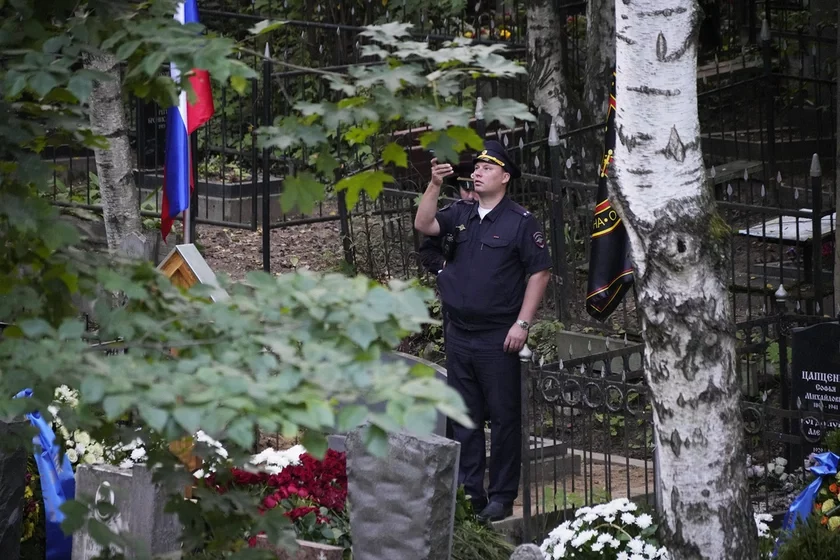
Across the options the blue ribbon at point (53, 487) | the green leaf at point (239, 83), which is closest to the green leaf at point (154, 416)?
the green leaf at point (239, 83)

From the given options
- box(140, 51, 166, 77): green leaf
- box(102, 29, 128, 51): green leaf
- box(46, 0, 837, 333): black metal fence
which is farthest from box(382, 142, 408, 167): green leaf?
box(46, 0, 837, 333): black metal fence

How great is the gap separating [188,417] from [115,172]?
5.67 meters

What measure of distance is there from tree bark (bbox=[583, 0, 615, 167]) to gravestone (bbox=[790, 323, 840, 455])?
4.19 metres

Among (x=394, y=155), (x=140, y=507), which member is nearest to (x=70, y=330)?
(x=394, y=155)

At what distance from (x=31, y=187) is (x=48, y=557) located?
352cm

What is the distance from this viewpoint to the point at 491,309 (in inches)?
255

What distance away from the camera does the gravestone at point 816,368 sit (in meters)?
6.53

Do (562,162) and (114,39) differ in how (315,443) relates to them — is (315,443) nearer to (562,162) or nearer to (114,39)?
(114,39)

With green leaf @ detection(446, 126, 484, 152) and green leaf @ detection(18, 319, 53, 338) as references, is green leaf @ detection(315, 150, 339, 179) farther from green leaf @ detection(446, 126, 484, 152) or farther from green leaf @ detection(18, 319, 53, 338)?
green leaf @ detection(18, 319, 53, 338)

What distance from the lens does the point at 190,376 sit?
2.56 m

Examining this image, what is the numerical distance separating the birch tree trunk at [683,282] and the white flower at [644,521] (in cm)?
74

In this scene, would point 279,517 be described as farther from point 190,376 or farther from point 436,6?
point 436,6

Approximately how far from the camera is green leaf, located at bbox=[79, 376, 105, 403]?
8.00 ft

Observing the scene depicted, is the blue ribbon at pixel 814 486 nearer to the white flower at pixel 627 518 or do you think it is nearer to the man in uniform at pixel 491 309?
the white flower at pixel 627 518
